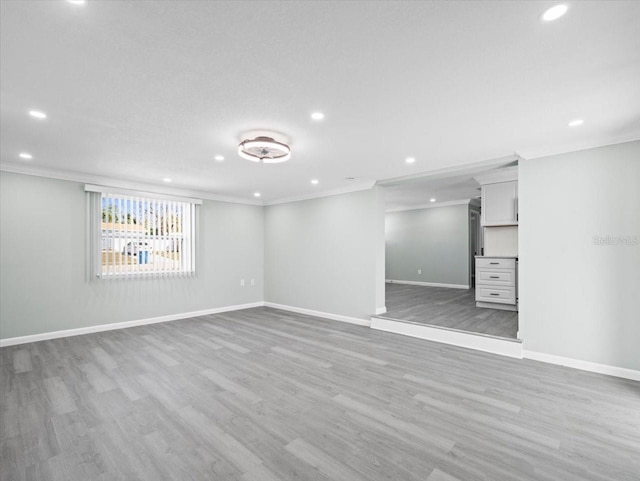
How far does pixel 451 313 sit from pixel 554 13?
183 inches

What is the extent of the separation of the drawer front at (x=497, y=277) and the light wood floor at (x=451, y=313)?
0.53 metres

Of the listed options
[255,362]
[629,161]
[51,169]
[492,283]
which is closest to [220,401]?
[255,362]

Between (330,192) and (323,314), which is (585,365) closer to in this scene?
(323,314)

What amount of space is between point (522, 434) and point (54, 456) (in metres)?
3.07

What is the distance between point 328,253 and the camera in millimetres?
5801

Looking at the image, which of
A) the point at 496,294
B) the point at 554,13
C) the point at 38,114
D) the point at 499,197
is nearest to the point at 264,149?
the point at 38,114

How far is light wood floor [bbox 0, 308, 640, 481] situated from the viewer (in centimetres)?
178

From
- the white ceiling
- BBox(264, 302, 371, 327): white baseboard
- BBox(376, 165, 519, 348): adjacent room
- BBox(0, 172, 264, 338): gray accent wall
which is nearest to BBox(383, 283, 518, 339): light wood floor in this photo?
BBox(376, 165, 519, 348): adjacent room

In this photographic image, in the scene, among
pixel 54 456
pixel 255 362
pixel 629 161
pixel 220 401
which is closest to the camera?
pixel 54 456

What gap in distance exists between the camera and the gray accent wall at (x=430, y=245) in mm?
8500

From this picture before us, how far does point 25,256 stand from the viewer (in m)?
4.20

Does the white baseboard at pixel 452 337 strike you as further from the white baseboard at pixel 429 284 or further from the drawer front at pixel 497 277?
the white baseboard at pixel 429 284

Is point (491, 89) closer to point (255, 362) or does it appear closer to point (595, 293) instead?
point (595, 293)

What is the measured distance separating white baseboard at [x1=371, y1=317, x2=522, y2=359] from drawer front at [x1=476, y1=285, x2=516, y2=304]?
2.23m
